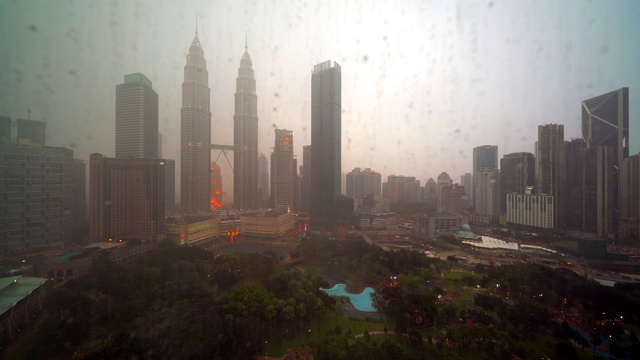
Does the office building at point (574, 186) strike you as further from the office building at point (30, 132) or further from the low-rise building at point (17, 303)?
the office building at point (30, 132)

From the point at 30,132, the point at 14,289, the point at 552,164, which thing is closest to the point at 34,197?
the point at 30,132

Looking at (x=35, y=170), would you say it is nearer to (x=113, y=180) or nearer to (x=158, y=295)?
(x=113, y=180)

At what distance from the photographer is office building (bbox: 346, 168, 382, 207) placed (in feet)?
78.6

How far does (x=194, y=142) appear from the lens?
18.2 metres

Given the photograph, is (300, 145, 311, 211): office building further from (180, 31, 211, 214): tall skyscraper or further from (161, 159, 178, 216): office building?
(161, 159, 178, 216): office building

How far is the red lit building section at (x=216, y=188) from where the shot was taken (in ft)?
69.3

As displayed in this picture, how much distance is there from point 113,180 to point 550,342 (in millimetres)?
15366

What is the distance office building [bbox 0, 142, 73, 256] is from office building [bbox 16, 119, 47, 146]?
0.47 meters

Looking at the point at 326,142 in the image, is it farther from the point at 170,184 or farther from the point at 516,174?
the point at 516,174

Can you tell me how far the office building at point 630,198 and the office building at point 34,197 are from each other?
2356 centimetres

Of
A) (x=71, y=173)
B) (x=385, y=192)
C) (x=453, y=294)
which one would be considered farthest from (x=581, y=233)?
(x=71, y=173)

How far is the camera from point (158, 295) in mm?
5723

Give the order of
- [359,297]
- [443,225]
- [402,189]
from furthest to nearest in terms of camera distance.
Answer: [402,189] → [443,225] → [359,297]

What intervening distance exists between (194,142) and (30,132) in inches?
432
